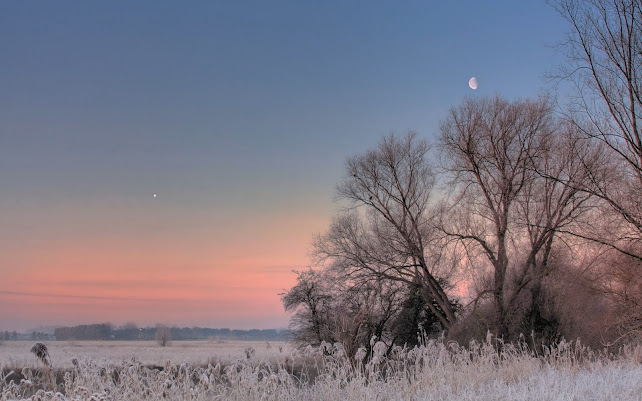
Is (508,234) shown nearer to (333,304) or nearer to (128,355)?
(333,304)

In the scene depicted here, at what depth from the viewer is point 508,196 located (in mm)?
21516

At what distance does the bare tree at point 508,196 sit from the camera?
A: 68.5 ft

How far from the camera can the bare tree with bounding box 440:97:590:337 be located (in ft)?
68.5

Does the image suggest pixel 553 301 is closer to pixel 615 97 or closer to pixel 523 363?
pixel 615 97

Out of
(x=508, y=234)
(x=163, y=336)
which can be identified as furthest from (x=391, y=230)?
(x=163, y=336)

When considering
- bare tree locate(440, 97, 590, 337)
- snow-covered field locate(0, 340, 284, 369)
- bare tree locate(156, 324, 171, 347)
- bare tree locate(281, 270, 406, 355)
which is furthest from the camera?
bare tree locate(156, 324, 171, 347)

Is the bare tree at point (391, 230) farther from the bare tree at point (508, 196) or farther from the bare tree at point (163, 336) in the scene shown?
the bare tree at point (163, 336)

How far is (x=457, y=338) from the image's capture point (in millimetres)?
22141

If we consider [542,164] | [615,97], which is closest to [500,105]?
[542,164]

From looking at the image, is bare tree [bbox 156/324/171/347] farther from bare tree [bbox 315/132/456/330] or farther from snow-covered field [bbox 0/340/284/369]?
bare tree [bbox 315/132/456/330]

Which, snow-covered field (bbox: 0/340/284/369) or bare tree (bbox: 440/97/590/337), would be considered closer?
snow-covered field (bbox: 0/340/284/369)

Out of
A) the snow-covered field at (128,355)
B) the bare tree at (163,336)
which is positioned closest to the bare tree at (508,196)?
the snow-covered field at (128,355)

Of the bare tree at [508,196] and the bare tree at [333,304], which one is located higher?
the bare tree at [508,196]

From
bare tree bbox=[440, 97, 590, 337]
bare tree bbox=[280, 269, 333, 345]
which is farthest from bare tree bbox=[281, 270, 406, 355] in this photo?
bare tree bbox=[440, 97, 590, 337]
